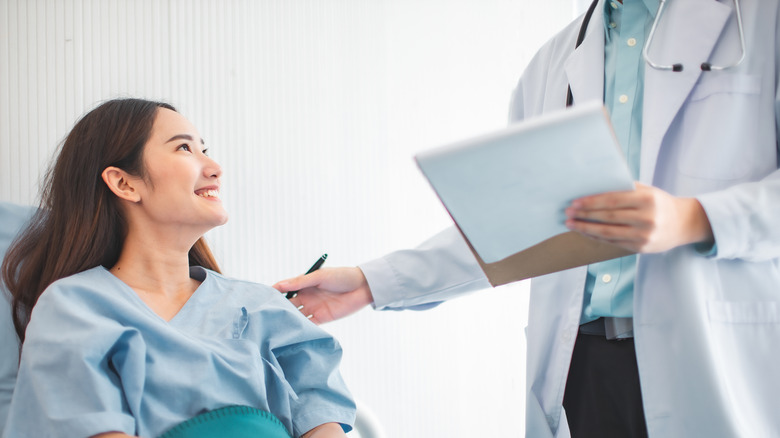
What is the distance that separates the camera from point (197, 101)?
4.95 ft

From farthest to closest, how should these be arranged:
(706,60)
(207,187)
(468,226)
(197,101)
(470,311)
Answer: 1. (470,311)
2. (197,101)
3. (207,187)
4. (706,60)
5. (468,226)

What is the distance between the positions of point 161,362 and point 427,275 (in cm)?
53

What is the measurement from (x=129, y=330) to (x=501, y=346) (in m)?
1.24

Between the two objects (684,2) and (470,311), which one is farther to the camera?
(470,311)

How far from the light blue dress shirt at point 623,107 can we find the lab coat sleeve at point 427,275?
0.26m

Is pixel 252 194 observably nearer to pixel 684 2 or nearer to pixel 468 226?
pixel 468 226

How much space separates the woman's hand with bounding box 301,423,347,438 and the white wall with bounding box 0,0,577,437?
571 millimetres

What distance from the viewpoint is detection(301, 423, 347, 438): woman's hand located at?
1.03 m

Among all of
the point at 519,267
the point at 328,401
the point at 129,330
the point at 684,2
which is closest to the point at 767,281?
the point at 519,267

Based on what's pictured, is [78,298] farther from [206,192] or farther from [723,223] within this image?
[723,223]

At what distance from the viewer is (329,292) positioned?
1.29m

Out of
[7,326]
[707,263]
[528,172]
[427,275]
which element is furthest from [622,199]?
[7,326]

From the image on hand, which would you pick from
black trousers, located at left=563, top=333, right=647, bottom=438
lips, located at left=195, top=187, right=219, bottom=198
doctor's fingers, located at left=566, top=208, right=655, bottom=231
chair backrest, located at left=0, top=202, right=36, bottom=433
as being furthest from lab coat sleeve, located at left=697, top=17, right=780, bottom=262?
chair backrest, located at left=0, top=202, right=36, bottom=433

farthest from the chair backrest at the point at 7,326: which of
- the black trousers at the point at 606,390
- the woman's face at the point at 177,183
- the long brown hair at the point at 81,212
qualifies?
the black trousers at the point at 606,390
